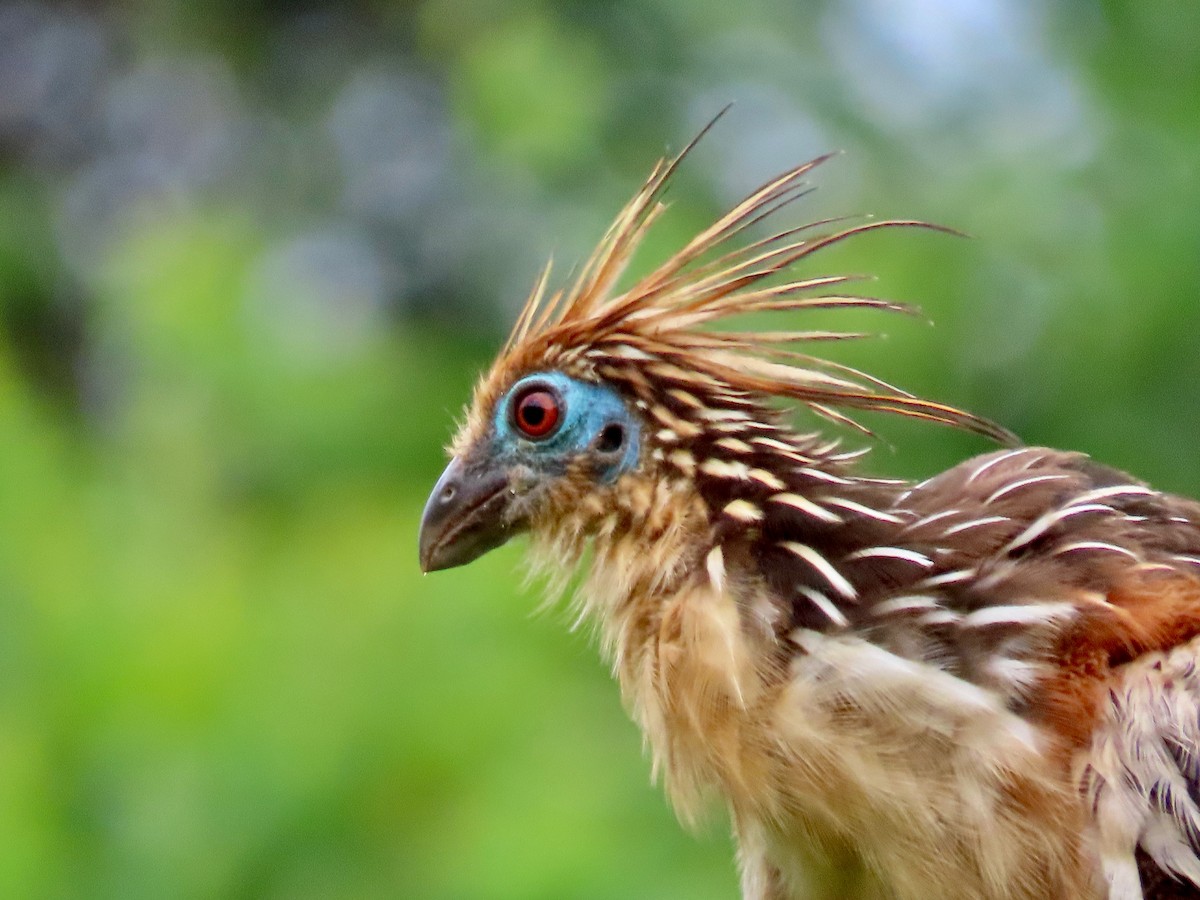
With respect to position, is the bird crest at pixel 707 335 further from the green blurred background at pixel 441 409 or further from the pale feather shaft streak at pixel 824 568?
the green blurred background at pixel 441 409

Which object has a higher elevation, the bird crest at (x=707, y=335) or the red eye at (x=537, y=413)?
the bird crest at (x=707, y=335)

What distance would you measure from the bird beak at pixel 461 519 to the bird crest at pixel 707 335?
10 cm

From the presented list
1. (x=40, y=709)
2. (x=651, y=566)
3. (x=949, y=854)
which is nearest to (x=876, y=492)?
(x=651, y=566)

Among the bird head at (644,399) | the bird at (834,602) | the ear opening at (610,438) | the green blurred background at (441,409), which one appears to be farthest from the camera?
the green blurred background at (441,409)

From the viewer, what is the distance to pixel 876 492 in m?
2.42

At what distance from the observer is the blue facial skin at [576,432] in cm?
252

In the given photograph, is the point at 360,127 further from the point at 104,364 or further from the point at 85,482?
the point at 85,482

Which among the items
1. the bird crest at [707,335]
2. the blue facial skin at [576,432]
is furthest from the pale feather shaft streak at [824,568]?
the blue facial skin at [576,432]

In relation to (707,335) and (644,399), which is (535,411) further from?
(707,335)

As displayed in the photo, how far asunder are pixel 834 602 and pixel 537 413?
0.69 m

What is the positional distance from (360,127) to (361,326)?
11.9 ft

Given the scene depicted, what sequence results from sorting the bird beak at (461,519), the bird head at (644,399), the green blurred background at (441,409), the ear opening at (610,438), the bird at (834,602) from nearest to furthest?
1. the bird at (834,602)
2. the bird head at (644,399)
3. the ear opening at (610,438)
4. the bird beak at (461,519)
5. the green blurred background at (441,409)

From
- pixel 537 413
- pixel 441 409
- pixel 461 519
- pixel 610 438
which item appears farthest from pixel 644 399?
pixel 441 409

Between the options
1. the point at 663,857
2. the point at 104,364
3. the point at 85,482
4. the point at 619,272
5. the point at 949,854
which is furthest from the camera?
the point at 104,364
